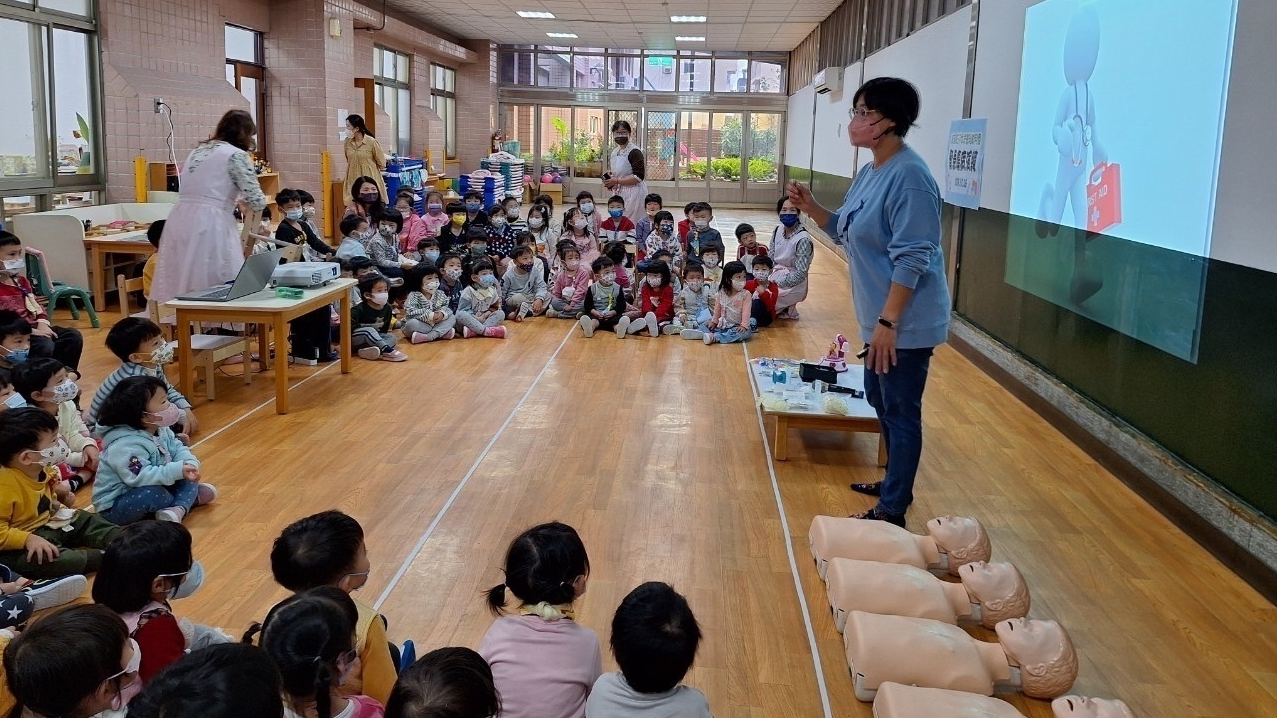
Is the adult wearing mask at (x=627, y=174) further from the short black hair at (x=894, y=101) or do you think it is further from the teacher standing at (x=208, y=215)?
the short black hair at (x=894, y=101)

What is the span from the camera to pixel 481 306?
7.48 meters

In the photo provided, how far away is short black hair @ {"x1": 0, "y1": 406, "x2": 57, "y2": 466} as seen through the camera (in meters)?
3.03

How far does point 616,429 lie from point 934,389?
2115 mm

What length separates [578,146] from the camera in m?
21.3

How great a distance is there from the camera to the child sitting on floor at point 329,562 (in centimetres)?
208

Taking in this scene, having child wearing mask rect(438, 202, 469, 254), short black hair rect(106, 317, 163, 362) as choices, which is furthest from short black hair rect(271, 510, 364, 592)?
child wearing mask rect(438, 202, 469, 254)

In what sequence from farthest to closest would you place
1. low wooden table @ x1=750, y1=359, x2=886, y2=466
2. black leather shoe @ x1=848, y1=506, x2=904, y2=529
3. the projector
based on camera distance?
the projector
low wooden table @ x1=750, y1=359, x2=886, y2=466
black leather shoe @ x1=848, y1=506, x2=904, y2=529

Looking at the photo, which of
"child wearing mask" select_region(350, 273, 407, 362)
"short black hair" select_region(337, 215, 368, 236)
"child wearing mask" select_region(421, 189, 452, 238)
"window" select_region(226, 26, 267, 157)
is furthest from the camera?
"window" select_region(226, 26, 267, 157)

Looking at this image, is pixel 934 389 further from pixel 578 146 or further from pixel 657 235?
pixel 578 146

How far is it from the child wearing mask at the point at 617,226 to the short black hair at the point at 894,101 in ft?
21.2

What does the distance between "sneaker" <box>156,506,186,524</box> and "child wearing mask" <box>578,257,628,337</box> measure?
419 centimetres

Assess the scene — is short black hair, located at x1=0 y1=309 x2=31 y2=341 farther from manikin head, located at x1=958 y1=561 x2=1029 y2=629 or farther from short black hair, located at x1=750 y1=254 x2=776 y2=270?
short black hair, located at x1=750 y1=254 x2=776 y2=270

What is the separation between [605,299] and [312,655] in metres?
6.03

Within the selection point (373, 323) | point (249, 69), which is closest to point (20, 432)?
point (373, 323)
